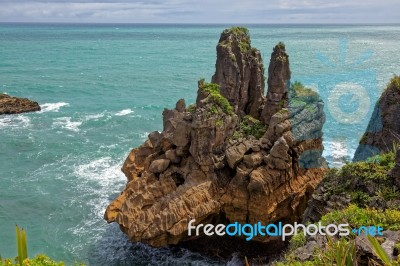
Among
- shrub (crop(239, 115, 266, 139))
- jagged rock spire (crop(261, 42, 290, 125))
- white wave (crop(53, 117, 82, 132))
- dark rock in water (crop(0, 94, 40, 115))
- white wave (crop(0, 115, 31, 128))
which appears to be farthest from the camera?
dark rock in water (crop(0, 94, 40, 115))

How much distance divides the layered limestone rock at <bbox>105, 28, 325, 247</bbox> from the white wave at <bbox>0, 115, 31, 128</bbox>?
26.9 m

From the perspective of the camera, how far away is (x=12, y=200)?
96.4 ft

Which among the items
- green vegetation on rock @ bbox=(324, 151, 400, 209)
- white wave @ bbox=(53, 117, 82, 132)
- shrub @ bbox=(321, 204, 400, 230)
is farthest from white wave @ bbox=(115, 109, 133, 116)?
shrub @ bbox=(321, 204, 400, 230)

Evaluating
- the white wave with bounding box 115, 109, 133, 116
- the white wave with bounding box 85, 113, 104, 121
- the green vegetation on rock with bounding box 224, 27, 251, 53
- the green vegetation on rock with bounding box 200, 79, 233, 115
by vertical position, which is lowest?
the white wave with bounding box 85, 113, 104, 121

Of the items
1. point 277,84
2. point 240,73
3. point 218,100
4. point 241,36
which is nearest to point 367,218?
point 218,100

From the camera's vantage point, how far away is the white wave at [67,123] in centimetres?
4493

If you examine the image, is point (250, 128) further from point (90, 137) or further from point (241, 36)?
point (90, 137)

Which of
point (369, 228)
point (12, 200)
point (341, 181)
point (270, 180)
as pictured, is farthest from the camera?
point (12, 200)

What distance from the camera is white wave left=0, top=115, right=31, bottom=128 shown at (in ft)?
150

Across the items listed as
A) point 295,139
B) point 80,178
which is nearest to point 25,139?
point 80,178

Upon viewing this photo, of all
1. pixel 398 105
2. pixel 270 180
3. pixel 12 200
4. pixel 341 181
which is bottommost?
pixel 12 200

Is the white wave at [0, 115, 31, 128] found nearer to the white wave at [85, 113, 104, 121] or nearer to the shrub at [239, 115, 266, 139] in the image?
the white wave at [85, 113, 104, 121]

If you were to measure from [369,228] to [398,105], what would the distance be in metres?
11.0

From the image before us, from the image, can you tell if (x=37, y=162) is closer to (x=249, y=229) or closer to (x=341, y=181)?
(x=249, y=229)
